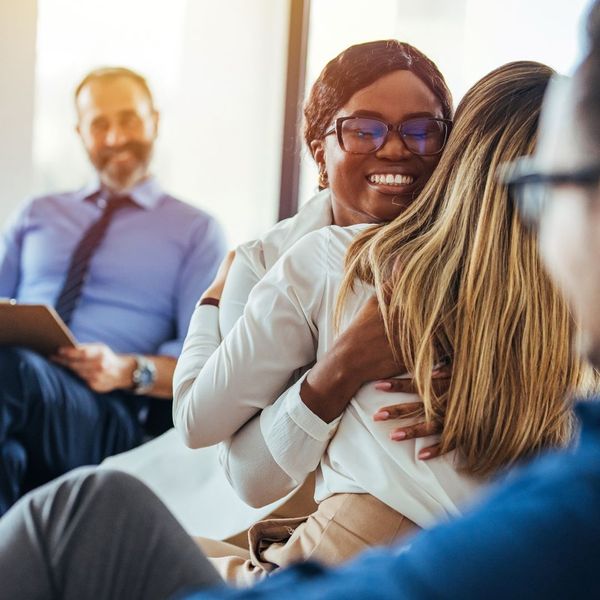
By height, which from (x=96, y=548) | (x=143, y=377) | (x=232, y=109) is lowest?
(x=143, y=377)

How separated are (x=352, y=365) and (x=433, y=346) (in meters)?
0.10

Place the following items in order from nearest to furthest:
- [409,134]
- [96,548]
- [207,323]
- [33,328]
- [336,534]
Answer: [96,548], [336,534], [409,134], [207,323], [33,328]

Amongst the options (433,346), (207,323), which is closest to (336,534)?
(433,346)

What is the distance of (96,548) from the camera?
0.94 metres

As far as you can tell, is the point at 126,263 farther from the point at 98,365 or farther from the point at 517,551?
the point at 517,551

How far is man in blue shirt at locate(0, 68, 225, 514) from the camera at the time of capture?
2.73m

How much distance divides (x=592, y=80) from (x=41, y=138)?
3.50 metres

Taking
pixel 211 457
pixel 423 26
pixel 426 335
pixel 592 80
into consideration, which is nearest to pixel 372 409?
pixel 426 335

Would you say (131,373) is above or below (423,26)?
below

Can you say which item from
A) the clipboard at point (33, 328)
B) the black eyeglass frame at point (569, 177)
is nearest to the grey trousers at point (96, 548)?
the black eyeglass frame at point (569, 177)

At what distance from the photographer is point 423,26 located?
3227 millimetres

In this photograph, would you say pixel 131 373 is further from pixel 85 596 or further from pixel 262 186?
pixel 85 596

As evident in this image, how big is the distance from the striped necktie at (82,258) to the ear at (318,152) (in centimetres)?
158

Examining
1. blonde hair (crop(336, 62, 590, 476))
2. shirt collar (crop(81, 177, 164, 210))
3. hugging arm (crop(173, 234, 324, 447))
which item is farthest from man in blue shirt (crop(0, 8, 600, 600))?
shirt collar (crop(81, 177, 164, 210))
